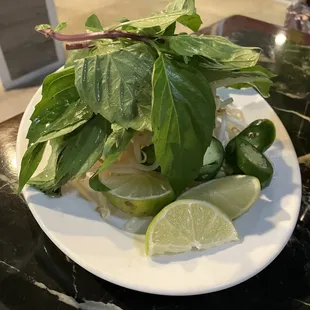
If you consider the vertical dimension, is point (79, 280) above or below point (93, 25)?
below

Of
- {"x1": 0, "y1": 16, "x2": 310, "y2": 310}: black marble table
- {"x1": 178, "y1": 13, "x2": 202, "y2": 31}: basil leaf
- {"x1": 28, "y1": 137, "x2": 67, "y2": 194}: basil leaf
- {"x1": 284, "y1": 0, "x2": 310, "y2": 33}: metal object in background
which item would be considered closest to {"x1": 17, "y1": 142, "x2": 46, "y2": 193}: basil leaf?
{"x1": 28, "y1": 137, "x2": 67, "y2": 194}: basil leaf

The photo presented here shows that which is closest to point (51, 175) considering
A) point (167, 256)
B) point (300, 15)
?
point (167, 256)

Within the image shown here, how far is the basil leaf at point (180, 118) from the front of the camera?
0.71 metres

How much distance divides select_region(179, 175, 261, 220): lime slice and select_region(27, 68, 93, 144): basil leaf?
9.1 inches

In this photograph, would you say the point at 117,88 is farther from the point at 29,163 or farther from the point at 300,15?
the point at 300,15

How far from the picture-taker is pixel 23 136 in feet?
3.09

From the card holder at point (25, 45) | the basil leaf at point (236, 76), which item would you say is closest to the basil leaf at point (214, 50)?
the basil leaf at point (236, 76)

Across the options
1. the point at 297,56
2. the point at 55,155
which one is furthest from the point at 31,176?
the point at 297,56

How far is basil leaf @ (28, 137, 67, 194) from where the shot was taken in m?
0.80

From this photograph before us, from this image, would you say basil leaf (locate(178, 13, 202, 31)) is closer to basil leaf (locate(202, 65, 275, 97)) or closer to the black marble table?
basil leaf (locate(202, 65, 275, 97))

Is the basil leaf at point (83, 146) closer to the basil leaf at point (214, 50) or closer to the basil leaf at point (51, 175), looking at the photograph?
the basil leaf at point (51, 175)

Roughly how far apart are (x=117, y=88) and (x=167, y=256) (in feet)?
0.93

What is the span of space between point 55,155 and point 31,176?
6 centimetres

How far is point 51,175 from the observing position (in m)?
0.82
